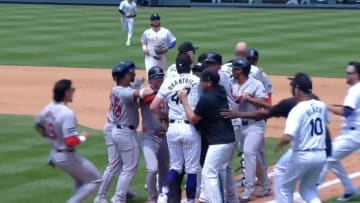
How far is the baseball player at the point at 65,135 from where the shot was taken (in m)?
9.45

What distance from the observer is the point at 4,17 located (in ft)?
125

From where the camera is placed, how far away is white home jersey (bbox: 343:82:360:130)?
10.4 m

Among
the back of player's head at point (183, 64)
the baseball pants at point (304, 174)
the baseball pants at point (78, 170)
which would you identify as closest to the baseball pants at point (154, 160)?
the baseball pants at point (78, 170)

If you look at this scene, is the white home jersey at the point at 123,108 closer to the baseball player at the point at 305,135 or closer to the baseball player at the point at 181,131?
the baseball player at the point at 181,131

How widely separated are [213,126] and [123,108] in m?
1.23

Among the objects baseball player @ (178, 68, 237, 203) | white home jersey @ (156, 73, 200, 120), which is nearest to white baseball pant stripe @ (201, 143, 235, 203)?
baseball player @ (178, 68, 237, 203)

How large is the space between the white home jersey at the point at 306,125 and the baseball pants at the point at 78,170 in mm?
2242

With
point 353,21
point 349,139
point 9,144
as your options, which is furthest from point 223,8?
point 349,139

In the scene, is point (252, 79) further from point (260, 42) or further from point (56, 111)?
point (260, 42)

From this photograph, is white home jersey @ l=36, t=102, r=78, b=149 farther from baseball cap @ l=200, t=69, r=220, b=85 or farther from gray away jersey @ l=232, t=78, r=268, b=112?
gray away jersey @ l=232, t=78, r=268, b=112

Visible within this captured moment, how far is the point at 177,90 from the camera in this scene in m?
9.98

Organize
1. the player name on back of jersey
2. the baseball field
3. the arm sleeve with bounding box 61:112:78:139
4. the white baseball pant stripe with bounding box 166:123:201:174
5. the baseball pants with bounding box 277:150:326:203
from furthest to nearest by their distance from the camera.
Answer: the baseball field, the player name on back of jersey, the white baseball pant stripe with bounding box 166:123:201:174, the arm sleeve with bounding box 61:112:78:139, the baseball pants with bounding box 277:150:326:203

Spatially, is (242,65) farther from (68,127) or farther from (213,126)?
(68,127)

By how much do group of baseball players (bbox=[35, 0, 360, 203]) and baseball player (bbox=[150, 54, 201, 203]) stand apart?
0.01m
